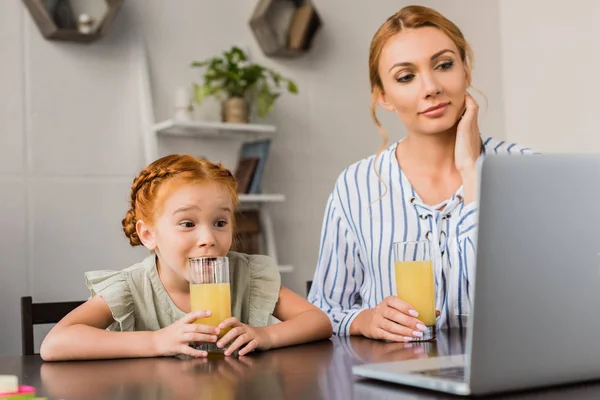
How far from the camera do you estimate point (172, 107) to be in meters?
3.50

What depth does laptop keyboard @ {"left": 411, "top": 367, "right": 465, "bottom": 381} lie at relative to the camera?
32.6 inches

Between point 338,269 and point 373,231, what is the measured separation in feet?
0.41

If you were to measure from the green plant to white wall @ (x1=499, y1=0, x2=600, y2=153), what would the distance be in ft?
4.44

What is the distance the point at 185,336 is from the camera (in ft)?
4.11

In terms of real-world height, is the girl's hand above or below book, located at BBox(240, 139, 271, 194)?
below

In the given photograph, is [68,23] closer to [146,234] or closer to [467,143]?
[146,234]

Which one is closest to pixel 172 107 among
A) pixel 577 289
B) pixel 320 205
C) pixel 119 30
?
pixel 119 30

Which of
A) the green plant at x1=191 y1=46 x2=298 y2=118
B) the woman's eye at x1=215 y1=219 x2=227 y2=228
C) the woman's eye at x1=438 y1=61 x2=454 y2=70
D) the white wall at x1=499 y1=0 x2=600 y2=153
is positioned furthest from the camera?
the white wall at x1=499 y1=0 x2=600 y2=153

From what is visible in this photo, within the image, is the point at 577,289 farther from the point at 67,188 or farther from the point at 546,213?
the point at 67,188

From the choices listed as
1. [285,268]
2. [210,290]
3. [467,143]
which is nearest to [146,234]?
[210,290]

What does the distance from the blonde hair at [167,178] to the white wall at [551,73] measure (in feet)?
9.04

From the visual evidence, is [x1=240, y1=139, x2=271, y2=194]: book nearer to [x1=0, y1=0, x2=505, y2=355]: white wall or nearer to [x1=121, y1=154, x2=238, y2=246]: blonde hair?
[x1=0, y1=0, x2=505, y2=355]: white wall

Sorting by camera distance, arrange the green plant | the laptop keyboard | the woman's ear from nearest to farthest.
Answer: the laptop keyboard → the woman's ear → the green plant

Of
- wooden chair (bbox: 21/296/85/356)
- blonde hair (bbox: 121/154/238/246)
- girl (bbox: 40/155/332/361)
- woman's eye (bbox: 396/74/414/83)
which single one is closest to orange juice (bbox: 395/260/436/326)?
girl (bbox: 40/155/332/361)
